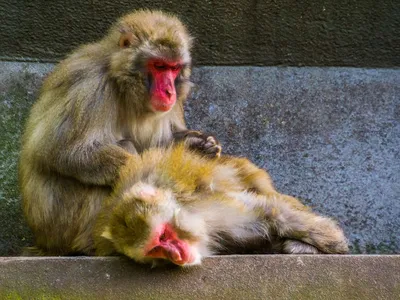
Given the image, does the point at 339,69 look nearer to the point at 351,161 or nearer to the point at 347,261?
the point at 351,161

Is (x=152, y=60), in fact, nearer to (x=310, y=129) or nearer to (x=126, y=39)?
(x=126, y=39)

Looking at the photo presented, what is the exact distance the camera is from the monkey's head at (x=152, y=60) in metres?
4.12

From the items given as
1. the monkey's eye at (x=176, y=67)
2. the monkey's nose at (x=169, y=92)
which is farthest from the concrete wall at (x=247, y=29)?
the monkey's nose at (x=169, y=92)

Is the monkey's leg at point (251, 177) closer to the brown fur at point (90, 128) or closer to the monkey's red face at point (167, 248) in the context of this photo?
the brown fur at point (90, 128)

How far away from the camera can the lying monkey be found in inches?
131

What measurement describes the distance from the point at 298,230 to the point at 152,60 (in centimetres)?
114

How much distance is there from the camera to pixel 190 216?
3.47 meters

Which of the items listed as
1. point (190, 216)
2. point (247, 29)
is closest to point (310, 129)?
point (247, 29)

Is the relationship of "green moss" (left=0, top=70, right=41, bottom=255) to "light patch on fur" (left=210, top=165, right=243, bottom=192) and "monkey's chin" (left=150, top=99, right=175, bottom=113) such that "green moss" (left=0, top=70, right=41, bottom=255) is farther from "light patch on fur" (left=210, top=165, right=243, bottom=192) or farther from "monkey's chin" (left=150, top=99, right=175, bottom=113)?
"light patch on fur" (left=210, top=165, right=243, bottom=192)

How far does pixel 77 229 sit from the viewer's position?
397 cm

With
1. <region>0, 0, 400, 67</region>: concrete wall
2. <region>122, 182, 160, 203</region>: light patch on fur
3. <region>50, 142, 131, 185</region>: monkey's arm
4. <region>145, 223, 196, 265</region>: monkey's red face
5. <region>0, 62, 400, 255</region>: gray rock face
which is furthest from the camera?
<region>0, 62, 400, 255</region>: gray rock face

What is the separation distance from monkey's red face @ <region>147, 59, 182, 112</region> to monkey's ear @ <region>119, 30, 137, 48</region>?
176 mm

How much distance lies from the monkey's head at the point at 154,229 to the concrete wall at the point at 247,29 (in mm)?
1878

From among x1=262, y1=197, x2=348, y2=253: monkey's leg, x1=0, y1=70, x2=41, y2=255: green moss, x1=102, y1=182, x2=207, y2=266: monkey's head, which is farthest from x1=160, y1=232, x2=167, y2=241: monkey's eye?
x1=0, y1=70, x2=41, y2=255: green moss
